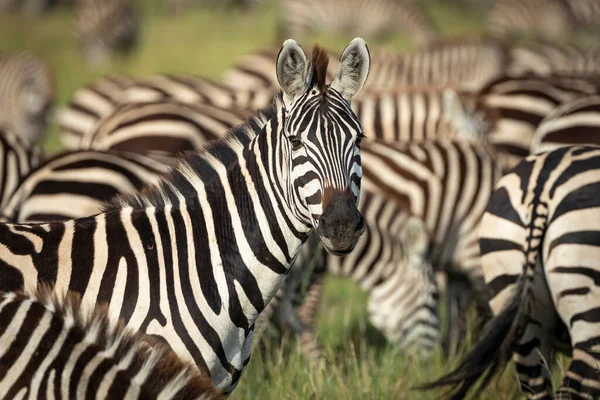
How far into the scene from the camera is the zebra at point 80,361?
2771 millimetres

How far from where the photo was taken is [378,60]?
1478 centimetres

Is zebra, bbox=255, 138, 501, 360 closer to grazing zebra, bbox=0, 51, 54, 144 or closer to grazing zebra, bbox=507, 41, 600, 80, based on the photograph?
grazing zebra, bbox=507, 41, 600, 80

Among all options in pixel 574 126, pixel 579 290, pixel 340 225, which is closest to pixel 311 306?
pixel 574 126

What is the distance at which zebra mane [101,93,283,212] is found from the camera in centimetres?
433

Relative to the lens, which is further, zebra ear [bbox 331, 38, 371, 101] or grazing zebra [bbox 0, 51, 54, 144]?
grazing zebra [bbox 0, 51, 54, 144]

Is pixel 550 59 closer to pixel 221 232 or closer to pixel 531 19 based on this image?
pixel 531 19

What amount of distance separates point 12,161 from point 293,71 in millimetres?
4335

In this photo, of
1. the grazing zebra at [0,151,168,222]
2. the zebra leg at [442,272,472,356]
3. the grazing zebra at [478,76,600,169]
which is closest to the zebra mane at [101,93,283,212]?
the grazing zebra at [0,151,168,222]

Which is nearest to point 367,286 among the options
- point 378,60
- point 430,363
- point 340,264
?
point 340,264

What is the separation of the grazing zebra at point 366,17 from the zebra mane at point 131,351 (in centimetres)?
2334

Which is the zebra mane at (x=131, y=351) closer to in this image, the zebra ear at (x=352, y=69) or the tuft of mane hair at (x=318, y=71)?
the tuft of mane hair at (x=318, y=71)

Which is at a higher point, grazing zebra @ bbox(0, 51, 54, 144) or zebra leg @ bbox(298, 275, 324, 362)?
grazing zebra @ bbox(0, 51, 54, 144)

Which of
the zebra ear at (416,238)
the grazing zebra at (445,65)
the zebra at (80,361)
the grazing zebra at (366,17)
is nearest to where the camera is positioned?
the zebra at (80,361)

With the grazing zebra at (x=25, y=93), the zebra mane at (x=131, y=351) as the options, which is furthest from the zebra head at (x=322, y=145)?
the grazing zebra at (x=25, y=93)
